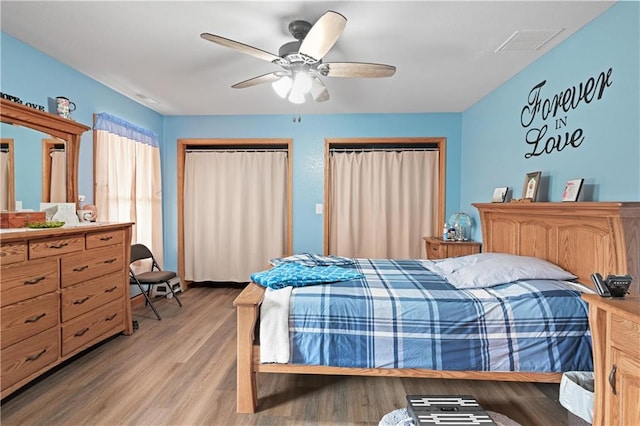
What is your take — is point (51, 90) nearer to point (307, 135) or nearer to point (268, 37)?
point (268, 37)

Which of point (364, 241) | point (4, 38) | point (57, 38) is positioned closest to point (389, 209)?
point (364, 241)

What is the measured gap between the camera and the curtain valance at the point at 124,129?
10.2 feet

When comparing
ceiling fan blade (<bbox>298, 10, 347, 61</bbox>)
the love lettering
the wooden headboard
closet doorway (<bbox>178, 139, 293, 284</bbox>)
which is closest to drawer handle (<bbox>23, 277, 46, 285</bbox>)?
ceiling fan blade (<bbox>298, 10, 347, 61</bbox>)

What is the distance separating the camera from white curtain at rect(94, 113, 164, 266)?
3145 mm

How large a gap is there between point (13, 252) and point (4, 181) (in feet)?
2.09

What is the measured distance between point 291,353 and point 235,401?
19.7 inches

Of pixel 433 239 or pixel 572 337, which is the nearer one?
pixel 572 337

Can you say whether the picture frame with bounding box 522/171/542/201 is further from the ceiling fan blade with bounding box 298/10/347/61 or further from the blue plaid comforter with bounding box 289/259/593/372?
the ceiling fan blade with bounding box 298/10/347/61

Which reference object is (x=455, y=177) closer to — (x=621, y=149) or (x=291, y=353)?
(x=621, y=149)

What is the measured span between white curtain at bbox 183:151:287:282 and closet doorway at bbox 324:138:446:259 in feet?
2.33

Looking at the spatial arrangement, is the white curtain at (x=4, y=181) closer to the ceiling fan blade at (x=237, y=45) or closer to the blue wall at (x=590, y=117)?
the ceiling fan blade at (x=237, y=45)

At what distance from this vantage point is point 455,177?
4184 millimetres

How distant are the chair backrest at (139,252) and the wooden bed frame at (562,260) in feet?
6.55

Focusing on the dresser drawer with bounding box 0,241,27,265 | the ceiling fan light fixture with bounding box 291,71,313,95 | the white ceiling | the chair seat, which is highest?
the white ceiling
